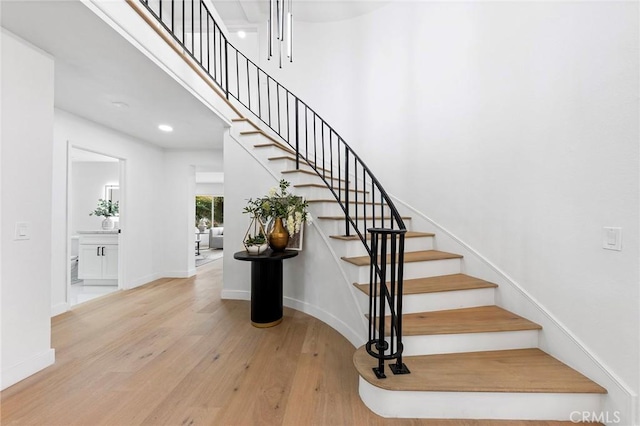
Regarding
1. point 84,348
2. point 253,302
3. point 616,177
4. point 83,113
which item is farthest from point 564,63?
point 83,113

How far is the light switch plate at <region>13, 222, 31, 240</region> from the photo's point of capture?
6.38 ft

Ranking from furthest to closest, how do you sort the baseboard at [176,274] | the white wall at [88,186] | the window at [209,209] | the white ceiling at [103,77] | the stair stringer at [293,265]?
the window at [209,209] → the white wall at [88,186] → the baseboard at [176,274] → the stair stringer at [293,265] → the white ceiling at [103,77]

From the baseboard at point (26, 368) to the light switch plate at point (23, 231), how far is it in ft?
2.84

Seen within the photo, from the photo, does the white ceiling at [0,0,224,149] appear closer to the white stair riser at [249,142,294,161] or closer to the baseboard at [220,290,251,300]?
the white stair riser at [249,142,294,161]

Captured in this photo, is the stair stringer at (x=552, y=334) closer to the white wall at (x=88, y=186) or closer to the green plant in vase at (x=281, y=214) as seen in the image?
the green plant in vase at (x=281, y=214)

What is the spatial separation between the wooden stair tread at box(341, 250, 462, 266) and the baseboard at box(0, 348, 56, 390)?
241cm

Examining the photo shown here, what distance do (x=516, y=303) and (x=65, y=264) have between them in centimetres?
475

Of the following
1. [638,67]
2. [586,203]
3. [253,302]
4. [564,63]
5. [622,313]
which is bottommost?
[253,302]

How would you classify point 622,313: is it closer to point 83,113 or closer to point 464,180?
point 464,180

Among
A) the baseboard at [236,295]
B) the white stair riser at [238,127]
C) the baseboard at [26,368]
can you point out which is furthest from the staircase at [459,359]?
the baseboard at [26,368]

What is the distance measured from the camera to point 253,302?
293 cm

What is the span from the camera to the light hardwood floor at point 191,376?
1.61m
